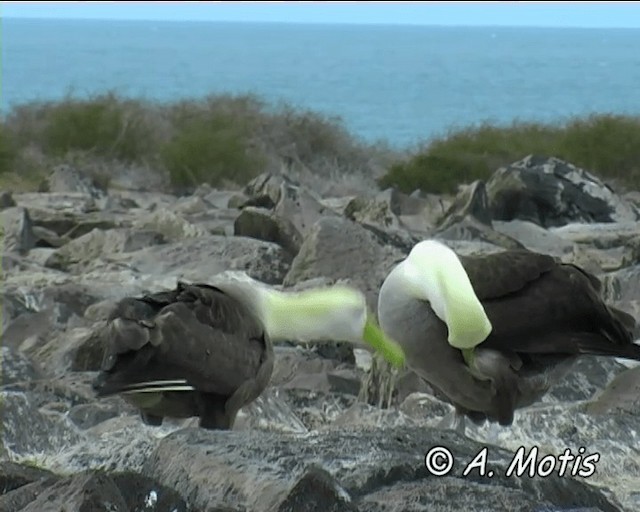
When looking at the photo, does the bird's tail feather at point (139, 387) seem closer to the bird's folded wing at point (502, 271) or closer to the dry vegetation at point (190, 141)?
the bird's folded wing at point (502, 271)

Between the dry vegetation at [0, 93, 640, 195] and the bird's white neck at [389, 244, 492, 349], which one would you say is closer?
the bird's white neck at [389, 244, 492, 349]

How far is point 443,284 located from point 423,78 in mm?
78581

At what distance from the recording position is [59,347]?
8.10 m

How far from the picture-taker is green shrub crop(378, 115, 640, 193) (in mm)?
20281

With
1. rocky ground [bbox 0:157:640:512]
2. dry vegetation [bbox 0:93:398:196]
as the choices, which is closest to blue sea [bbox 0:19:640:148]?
dry vegetation [bbox 0:93:398:196]

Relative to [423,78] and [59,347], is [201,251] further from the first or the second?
[423,78]

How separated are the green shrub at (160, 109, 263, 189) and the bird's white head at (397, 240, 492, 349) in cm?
1442

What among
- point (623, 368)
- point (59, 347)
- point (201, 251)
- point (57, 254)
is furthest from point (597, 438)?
point (57, 254)

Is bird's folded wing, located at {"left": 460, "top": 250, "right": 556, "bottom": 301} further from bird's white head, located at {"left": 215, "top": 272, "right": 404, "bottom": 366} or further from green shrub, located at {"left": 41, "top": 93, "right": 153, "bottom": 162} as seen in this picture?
green shrub, located at {"left": 41, "top": 93, "right": 153, "bottom": 162}

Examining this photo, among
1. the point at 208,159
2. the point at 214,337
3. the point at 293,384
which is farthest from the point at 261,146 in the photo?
the point at 214,337

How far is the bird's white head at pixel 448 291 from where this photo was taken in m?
5.01

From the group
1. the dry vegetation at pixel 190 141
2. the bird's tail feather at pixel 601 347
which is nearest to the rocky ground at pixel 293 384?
the bird's tail feather at pixel 601 347

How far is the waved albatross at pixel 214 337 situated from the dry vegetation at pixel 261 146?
41.0 feet

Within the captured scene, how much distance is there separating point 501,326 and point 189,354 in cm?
142
